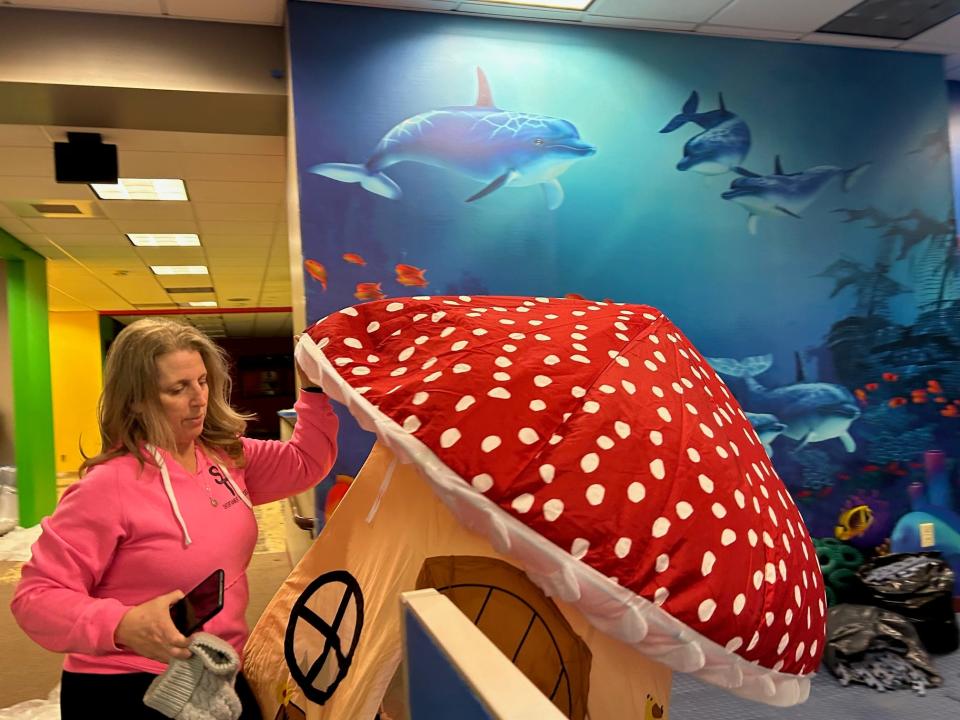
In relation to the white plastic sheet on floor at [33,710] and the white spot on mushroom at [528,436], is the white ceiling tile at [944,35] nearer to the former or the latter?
the white spot on mushroom at [528,436]

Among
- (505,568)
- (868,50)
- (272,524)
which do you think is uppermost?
(868,50)

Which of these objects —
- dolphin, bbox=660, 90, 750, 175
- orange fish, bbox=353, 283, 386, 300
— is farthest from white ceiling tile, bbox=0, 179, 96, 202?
dolphin, bbox=660, 90, 750, 175

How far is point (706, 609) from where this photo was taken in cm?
103

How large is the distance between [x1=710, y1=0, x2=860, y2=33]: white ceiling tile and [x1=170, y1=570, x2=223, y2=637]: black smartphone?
11.4 feet

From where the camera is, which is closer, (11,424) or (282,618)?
(282,618)

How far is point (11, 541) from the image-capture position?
262 inches

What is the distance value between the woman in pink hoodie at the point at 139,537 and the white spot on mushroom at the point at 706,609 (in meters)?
0.79

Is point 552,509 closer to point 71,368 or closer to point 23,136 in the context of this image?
point 23,136

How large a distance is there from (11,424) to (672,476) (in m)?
8.45

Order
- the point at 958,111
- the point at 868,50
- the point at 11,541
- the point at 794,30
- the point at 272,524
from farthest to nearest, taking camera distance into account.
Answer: the point at 272,524, the point at 11,541, the point at 958,111, the point at 868,50, the point at 794,30

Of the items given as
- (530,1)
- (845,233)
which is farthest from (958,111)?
(530,1)

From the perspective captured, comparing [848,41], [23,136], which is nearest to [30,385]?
[23,136]

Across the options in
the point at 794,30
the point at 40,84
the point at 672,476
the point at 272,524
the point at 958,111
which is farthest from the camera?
the point at 272,524

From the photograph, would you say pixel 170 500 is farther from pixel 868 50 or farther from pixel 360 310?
pixel 868 50
